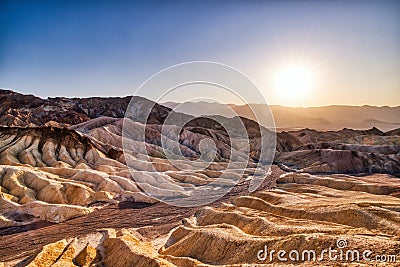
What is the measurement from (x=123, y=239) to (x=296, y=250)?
15.2 meters

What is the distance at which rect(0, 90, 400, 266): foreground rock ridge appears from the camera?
74.5 ft

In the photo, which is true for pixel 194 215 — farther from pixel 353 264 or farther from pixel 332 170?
pixel 332 170

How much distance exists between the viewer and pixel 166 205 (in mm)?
50125

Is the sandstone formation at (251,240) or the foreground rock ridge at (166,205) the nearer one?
the sandstone formation at (251,240)

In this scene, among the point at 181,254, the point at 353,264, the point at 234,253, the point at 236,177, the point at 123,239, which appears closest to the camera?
the point at 353,264

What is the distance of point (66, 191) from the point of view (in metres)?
48.8

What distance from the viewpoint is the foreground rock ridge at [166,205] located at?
74.5ft

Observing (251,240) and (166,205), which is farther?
(166,205)

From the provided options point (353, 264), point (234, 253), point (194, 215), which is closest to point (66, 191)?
point (194, 215)

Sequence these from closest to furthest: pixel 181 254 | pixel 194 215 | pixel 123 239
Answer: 1. pixel 181 254
2. pixel 123 239
3. pixel 194 215

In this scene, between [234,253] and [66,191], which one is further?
[66,191]

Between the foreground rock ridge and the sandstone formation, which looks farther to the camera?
the foreground rock ridge

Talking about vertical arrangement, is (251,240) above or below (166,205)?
above

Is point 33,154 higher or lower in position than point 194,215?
higher
